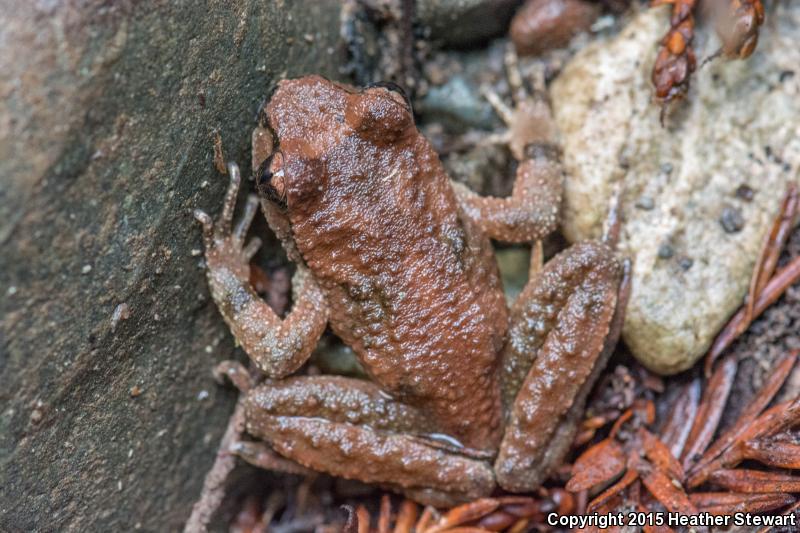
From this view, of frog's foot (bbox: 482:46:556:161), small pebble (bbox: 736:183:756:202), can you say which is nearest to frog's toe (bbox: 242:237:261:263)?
frog's foot (bbox: 482:46:556:161)

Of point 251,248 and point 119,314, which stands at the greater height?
point 251,248

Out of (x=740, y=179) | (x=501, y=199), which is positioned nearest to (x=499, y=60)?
(x=501, y=199)

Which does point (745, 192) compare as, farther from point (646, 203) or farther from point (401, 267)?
point (401, 267)

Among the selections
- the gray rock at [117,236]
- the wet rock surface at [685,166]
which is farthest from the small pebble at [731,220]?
the gray rock at [117,236]

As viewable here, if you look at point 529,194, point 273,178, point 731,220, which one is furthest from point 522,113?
point 273,178

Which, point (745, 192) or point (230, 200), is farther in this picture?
point (745, 192)

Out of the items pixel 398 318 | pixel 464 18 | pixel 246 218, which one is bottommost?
pixel 398 318

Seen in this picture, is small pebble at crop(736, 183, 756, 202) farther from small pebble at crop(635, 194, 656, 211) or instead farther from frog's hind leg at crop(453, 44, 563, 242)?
frog's hind leg at crop(453, 44, 563, 242)

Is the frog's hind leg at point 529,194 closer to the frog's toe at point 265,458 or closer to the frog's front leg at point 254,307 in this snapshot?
the frog's front leg at point 254,307
